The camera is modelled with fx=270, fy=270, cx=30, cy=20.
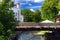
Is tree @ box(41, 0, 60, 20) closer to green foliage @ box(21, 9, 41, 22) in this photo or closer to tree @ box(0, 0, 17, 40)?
green foliage @ box(21, 9, 41, 22)

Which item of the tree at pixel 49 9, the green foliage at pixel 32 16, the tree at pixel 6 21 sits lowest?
the green foliage at pixel 32 16

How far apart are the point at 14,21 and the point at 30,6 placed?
39424 millimetres

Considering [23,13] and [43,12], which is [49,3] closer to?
[43,12]

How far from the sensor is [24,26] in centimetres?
1645

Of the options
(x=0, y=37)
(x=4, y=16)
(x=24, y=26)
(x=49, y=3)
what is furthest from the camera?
(x=49, y=3)

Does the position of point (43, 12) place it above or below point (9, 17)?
below

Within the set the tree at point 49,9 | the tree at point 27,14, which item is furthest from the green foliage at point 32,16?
the tree at point 49,9

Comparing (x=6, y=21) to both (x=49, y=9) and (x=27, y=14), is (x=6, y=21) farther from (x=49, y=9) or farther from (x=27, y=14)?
(x=27, y=14)

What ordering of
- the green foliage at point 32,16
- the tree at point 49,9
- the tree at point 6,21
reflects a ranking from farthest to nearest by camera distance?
the green foliage at point 32,16 → the tree at point 49,9 → the tree at point 6,21

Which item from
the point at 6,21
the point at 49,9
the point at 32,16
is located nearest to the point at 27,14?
the point at 32,16

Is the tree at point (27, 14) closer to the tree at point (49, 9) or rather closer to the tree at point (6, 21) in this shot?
the tree at point (49, 9)

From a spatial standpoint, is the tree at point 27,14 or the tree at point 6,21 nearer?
the tree at point 6,21

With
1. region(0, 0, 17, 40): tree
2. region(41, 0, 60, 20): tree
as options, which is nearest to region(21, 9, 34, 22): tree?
region(41, 0, 60, 20): tree

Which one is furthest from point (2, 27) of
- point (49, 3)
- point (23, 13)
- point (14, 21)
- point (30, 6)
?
point (30, 6)
